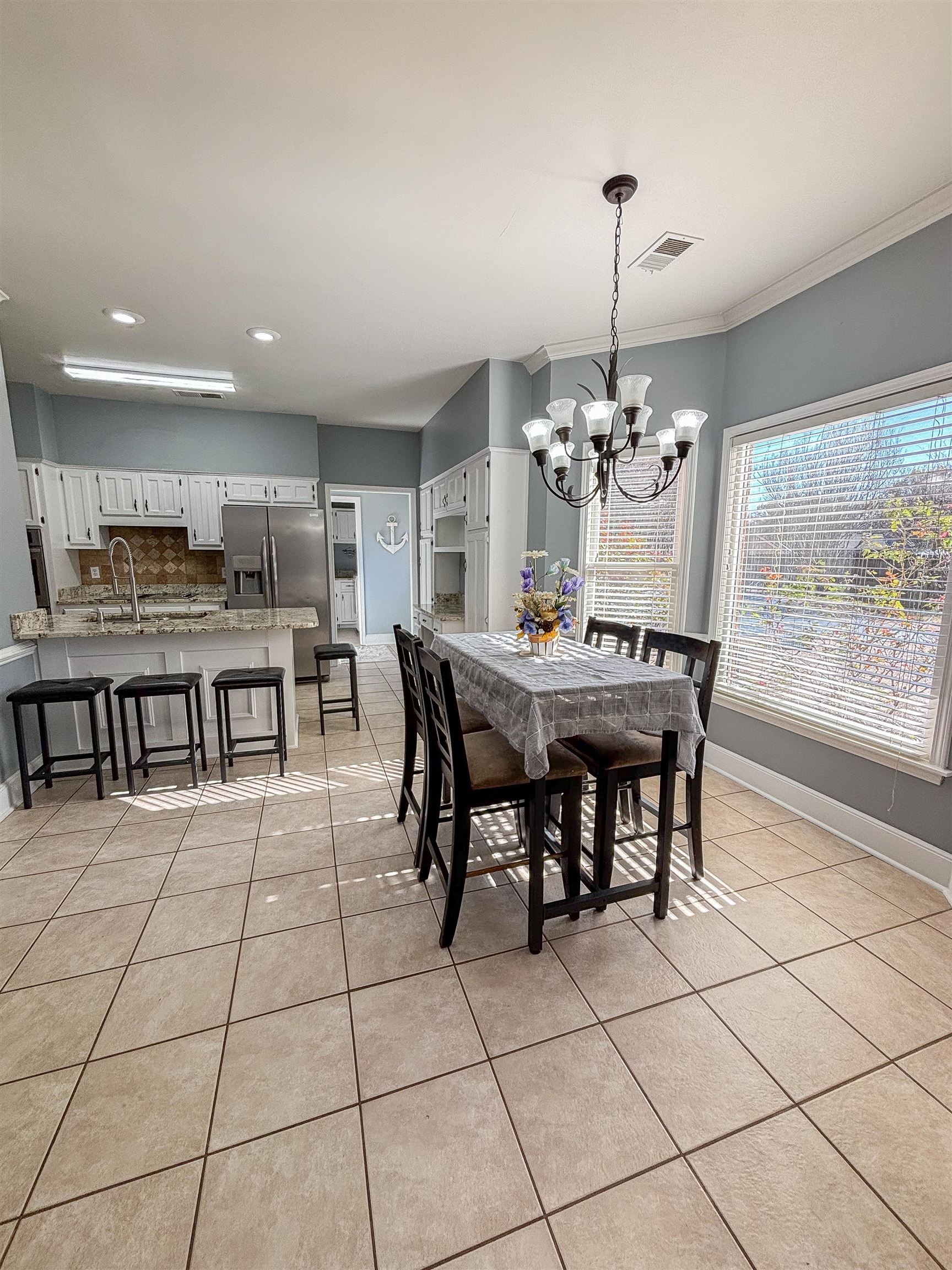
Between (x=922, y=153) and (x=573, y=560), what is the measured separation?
2.40 metres

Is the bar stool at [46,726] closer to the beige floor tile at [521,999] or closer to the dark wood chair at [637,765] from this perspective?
the beige floor tile at [521,999]

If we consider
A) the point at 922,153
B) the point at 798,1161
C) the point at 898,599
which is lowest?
the point at 798,1161

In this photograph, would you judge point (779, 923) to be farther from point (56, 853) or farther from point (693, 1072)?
point (56, 853)

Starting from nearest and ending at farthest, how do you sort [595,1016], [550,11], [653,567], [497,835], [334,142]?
1. [550,11]
2. [595,1016]
3. [334,142]
4. [497,835]
5. [653,567]

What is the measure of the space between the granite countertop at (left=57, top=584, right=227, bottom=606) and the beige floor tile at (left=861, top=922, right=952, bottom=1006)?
18.1 feet

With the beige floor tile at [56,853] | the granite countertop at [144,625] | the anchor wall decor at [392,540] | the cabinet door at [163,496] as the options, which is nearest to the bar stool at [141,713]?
the granite countertop at [144,625]

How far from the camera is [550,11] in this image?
55.3 inches

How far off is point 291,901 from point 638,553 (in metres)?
2.95

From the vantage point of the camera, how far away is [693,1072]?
1.43 meters

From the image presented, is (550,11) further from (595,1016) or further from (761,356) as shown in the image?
(595,1016)

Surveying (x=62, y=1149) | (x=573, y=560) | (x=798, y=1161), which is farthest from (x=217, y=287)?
(x=798, y=1161)

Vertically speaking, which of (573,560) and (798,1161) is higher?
(573,560)

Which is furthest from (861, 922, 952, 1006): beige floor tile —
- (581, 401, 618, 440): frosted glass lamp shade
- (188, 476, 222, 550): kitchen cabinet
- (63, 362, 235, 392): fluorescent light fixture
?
(188, 476, 222, 550): kitchen cabinet

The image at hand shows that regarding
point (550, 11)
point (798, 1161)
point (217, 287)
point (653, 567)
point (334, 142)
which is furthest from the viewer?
point (653, 567)
